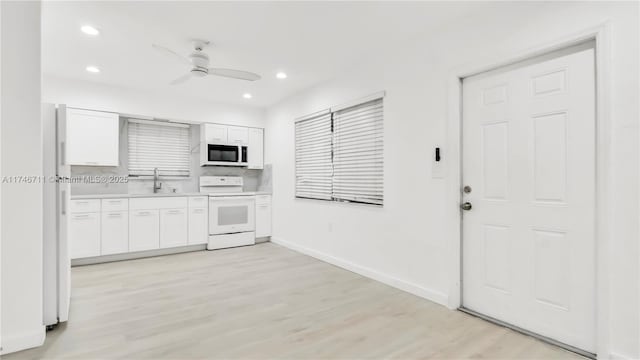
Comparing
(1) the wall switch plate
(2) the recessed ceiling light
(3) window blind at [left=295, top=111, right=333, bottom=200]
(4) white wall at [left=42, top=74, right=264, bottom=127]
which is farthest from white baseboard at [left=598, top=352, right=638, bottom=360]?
(4) white wall at [left=42, top=74, right=264, bottom=127]

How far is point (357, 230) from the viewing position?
13.2 ft

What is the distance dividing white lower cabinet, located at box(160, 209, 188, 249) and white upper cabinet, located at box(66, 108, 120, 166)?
41.8 inches

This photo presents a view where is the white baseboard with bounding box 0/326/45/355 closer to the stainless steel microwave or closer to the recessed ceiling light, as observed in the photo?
the recessed ceiling light

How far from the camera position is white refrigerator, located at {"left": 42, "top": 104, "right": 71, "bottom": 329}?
2.44 m

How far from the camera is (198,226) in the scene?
17.2 feet

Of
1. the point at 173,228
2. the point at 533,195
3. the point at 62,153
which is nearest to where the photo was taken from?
the point at 533,195

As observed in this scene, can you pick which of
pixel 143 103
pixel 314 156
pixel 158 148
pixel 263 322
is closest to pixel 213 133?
pixel 158 148

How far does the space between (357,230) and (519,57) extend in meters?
2.43

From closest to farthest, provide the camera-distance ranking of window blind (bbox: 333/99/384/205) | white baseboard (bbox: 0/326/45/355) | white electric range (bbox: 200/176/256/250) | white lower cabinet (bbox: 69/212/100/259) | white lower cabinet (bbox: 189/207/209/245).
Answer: white baseboard (bbox: 0/326/45/355)
window blind (bbox: 333/99/384/205)
white lower cabinet (bbox: 69/212/100/259)
white lower cabinet (bbox: 189/207/209/245)
white electric range (bbox: 200/176/256/250)

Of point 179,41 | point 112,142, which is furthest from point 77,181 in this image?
point 179,41

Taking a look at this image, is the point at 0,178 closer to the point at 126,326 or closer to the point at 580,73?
the point at 126,326

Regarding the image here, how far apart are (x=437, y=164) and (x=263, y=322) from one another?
2032 mm

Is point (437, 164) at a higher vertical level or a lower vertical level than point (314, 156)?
lower

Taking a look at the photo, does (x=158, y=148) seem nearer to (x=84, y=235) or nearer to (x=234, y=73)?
(x=84, y=235)
